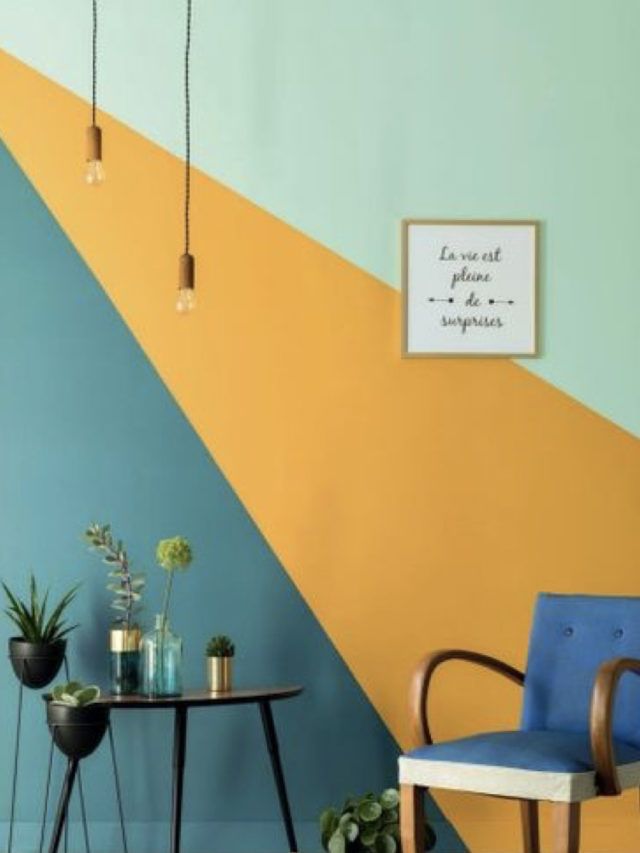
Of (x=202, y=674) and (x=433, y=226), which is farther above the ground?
(x=433, y=226)

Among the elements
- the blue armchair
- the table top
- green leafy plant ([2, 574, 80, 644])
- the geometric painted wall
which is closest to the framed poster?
the geometric painted wall

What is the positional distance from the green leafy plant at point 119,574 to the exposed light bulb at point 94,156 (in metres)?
0.98

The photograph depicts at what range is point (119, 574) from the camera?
443 cm

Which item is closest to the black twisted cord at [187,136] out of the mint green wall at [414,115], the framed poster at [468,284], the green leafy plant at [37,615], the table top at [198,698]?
the mint green wall at [414,115]

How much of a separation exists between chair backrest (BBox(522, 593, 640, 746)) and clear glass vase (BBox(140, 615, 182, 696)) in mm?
930

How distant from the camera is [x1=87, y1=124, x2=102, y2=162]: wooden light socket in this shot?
441 centimetres

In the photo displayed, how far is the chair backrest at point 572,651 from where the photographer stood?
3982 mm

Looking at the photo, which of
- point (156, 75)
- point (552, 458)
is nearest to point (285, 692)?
point (552, 458)

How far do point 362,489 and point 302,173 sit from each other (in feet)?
3.10


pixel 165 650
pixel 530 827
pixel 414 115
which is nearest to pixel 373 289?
pixel 414 115

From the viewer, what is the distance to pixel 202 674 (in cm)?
461

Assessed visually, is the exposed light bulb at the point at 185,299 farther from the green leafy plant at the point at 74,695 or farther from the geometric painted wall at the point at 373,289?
the green leafy plant at the point at 74,695

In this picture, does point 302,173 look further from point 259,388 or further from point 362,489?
point 362,489

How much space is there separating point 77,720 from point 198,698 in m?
0.31
